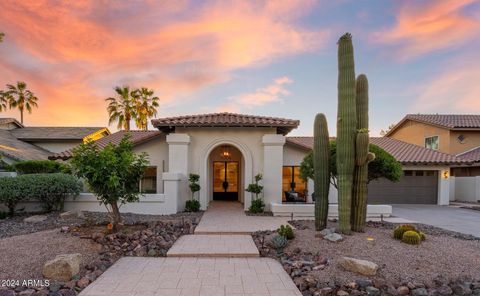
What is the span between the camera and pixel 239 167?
1625cm

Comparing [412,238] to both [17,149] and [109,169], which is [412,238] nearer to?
[109,169]

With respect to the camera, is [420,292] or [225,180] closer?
[420,292]

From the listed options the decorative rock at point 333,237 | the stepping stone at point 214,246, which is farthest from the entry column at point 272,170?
the decorative rock at point 333,237

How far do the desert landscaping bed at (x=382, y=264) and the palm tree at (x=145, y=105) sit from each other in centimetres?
2408

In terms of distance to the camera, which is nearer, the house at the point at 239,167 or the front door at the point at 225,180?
the house at the point at 239,167

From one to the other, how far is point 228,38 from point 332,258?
35.3 feet

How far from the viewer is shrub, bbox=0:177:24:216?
9695 mm

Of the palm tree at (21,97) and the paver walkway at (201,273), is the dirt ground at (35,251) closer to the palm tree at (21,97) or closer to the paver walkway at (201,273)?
the paver walkway at (201,273)

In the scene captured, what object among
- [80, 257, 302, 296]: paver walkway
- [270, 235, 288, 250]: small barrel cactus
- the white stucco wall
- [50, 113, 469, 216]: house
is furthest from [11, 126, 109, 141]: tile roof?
[270, 235, 288, 250]: small barrel cactus

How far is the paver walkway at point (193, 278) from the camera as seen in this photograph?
4.50m

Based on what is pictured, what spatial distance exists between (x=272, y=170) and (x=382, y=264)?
730 centimetres

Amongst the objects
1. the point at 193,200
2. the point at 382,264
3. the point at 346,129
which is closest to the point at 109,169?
the point at 193,200

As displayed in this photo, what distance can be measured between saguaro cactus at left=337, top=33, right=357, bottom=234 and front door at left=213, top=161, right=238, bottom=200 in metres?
9.81

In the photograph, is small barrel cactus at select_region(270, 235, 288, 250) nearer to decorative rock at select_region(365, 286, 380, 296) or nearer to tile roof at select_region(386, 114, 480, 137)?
decorative rock at select_region(365, 286, 380, 296)
